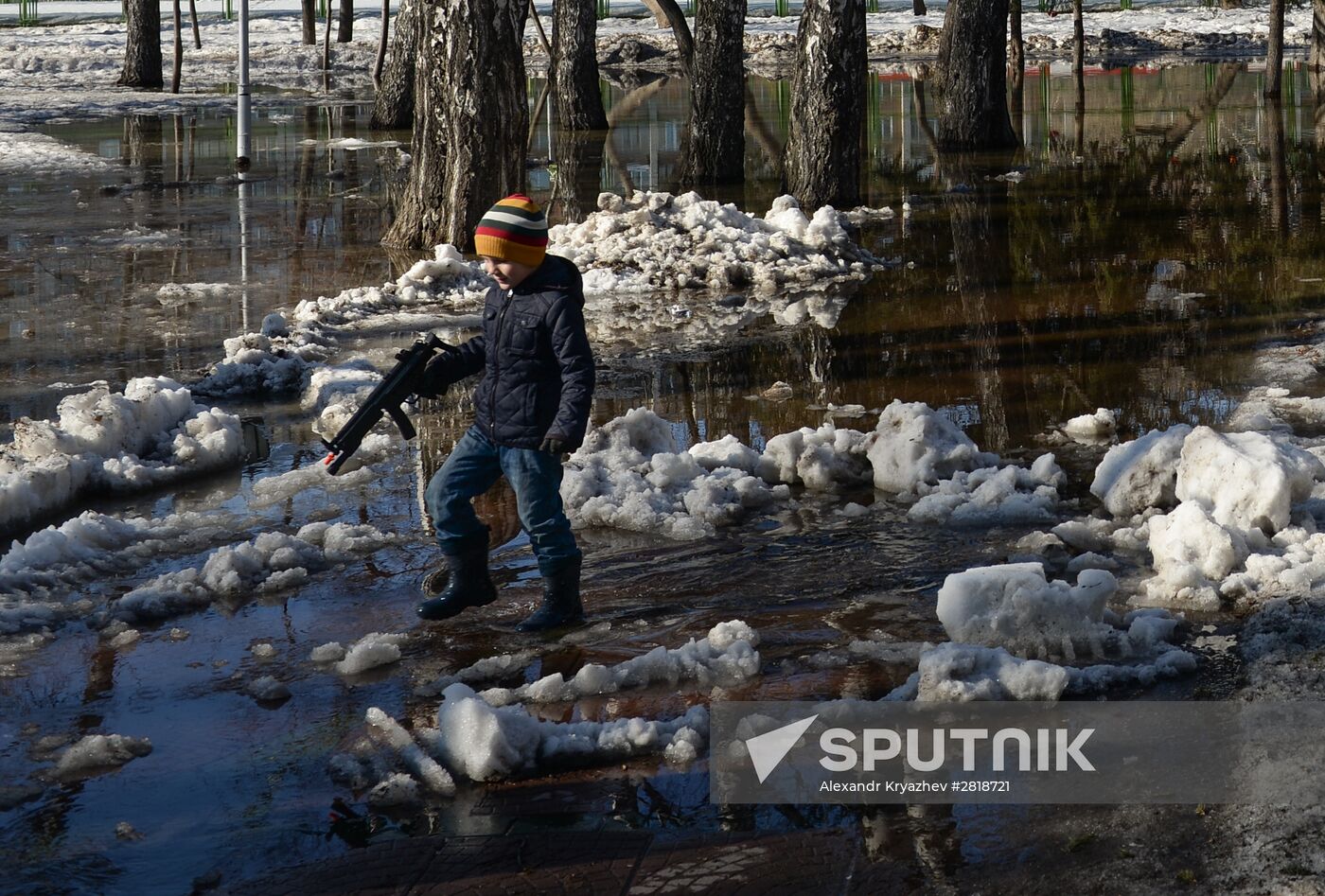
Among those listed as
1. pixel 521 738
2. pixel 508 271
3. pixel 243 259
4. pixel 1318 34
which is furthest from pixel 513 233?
pixel 1318 34

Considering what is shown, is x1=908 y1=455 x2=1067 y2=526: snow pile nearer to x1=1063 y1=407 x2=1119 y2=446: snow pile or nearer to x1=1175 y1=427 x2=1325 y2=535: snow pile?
x1=1175 y1=427 x2=1325 y2=535: snow pile

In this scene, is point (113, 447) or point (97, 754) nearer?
point (97, 754)

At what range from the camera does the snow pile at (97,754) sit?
4316 millimetres

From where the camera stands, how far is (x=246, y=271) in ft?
38.5

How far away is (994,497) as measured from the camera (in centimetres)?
643

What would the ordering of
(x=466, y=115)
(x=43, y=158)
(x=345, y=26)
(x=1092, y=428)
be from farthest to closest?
1. (x=345, y=26)
2. (x=43, y=158)
3. (x=466, y=115)
4. (x=1092, y=428)

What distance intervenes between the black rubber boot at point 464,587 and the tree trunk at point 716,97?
11.5 m

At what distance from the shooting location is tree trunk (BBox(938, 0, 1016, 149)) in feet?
62.2

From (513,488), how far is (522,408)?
12.2 inches

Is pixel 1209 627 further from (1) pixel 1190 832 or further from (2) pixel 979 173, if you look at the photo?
(2) pixel 979 173

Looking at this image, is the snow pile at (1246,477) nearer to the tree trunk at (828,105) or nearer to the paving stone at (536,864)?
the paving stone at (536,864)

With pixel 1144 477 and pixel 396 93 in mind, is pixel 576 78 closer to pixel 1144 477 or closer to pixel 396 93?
pixel 396 93

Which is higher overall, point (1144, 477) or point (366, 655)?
point (1144, 477)

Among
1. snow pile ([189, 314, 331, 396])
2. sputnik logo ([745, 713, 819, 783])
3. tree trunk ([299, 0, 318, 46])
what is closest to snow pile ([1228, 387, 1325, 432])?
sputnik logo ([745, 713, 819, 783])
